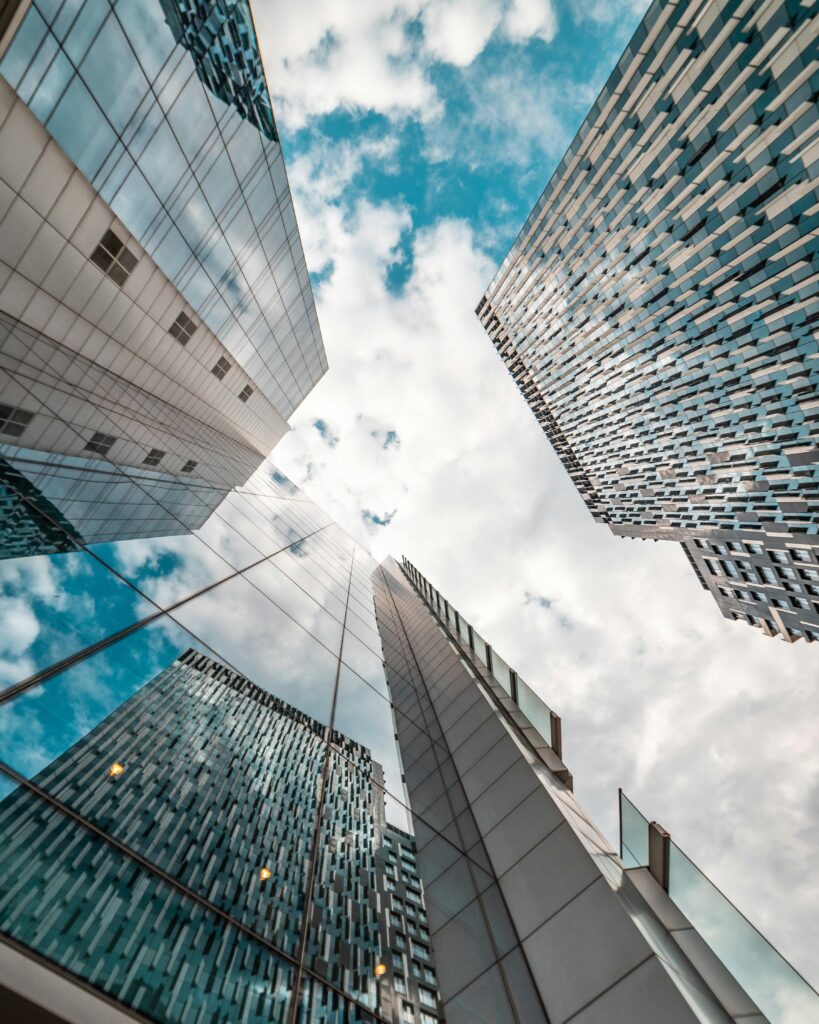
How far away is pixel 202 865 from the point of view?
3.83 m

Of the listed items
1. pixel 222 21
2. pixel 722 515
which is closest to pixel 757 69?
pixel 222 21

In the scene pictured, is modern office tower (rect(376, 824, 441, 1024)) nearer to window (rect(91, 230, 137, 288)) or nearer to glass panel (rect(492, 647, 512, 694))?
glass panel (rect(492, 647, 512, 694))

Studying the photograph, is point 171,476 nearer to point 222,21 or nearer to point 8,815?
point 8,815

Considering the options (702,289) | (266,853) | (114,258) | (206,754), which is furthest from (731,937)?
(702,289)

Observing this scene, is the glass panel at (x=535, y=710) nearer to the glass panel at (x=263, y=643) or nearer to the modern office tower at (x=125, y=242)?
the glass panel at (x=263, y=643)

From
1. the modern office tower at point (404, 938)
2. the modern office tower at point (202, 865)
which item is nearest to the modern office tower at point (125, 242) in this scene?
the modern office tower at point (202, 865)

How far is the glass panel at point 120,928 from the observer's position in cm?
258

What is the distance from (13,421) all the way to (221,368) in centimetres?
1946

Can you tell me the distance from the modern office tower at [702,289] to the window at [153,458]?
63661 millimetres

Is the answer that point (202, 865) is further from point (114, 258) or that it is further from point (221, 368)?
point (221, 368)

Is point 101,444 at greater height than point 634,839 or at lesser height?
greater

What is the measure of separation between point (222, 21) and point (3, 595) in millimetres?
20502

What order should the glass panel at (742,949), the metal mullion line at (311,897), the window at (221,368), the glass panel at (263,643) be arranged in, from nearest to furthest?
the metal mullion line at (311,897) < the glass panel at (742,949) < the glass panel at (263,643) < the window at (221,368)

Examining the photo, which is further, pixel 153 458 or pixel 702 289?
pixel 702 289
